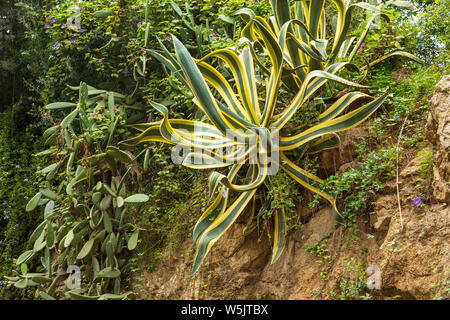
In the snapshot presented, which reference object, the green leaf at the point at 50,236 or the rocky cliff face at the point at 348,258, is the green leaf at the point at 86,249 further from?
the rocky cliff face at the point at 348,258

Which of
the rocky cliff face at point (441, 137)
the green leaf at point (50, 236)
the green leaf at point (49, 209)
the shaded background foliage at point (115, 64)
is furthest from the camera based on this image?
the green leaf at point (49, 209)

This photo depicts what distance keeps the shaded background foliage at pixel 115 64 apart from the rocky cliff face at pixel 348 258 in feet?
0.68

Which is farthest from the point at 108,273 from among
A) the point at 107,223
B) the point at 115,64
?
the point at 115,64

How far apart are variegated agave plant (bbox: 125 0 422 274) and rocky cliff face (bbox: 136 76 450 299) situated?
183 millimetres

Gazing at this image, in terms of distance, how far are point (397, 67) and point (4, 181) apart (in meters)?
3.57

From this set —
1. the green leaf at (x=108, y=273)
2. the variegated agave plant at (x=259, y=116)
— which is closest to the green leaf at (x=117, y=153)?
the variegated agave plant at (x=259, y=116)

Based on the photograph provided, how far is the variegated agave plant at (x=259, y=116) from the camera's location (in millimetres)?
2549

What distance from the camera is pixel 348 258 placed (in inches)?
96.4

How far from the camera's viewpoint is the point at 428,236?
6.97 ft

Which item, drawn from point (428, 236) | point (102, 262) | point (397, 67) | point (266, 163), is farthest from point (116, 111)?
point (428, 236)

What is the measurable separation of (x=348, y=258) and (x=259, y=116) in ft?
3.14

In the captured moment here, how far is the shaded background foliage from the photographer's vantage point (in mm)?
3131

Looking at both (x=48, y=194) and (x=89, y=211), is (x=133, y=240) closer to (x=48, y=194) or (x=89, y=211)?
(x=89, y=211)

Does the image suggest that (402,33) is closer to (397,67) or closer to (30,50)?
(397,67)
